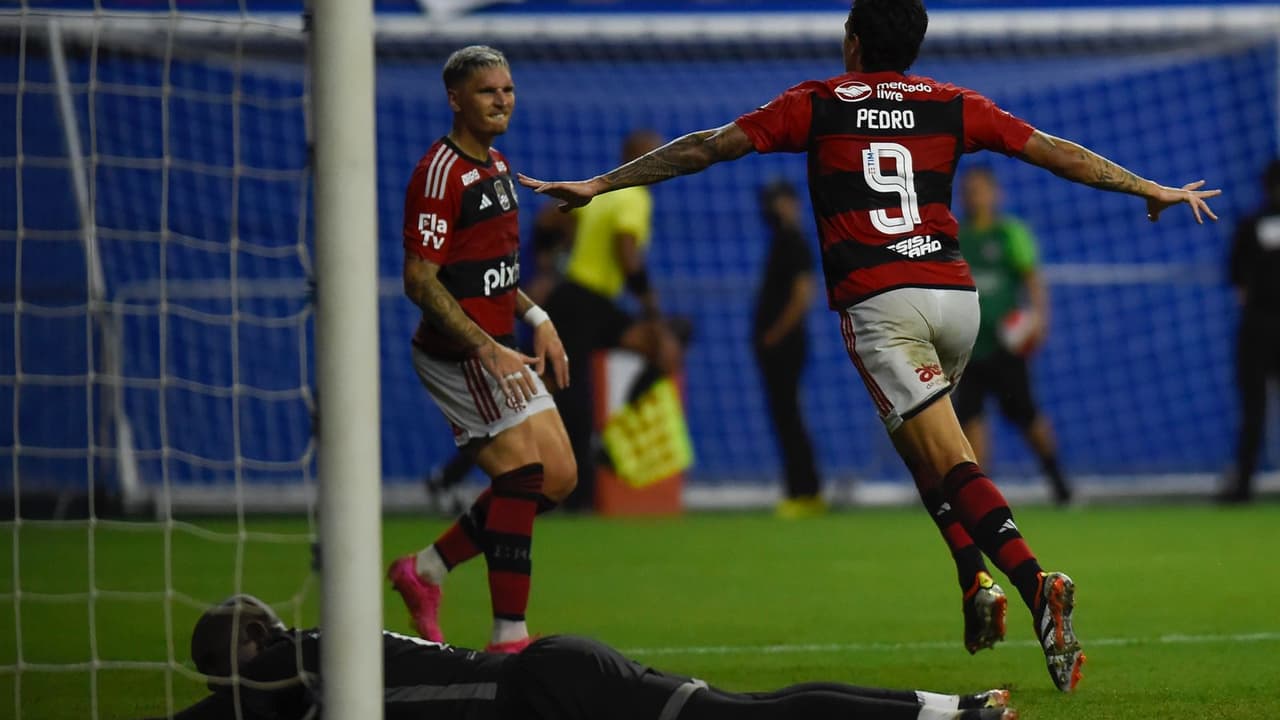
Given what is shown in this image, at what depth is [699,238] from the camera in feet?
56.1

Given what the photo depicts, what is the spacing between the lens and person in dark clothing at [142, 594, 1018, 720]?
4.02 metres

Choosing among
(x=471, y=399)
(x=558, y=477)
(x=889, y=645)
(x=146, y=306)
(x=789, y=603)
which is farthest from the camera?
(x=146, y=306)

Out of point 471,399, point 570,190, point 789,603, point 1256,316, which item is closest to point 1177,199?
point 570,190

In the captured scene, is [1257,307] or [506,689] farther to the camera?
[1257,307]

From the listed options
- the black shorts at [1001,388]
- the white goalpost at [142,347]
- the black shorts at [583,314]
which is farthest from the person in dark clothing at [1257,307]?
the white goalpost at [142,347]

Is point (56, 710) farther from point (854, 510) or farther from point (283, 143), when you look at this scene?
point (283, 143)

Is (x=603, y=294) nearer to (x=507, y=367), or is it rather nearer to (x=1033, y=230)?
(x=1033, y=230)

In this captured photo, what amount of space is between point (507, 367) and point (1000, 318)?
7857mm

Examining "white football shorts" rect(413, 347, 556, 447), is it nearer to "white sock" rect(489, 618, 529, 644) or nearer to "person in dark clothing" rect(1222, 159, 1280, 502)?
"white sock" rect(489, 618, 529, 644)

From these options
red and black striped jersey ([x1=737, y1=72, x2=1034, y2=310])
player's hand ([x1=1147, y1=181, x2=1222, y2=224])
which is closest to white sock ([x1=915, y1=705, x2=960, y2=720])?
red and black striped jersey ([x1=737, y1=72, x2=1034, y2=310])

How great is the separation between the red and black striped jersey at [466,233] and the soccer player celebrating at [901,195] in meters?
0.57

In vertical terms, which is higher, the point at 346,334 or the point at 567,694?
the point at 346,334

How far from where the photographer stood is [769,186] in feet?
43.4

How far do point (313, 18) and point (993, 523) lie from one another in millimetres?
2637
